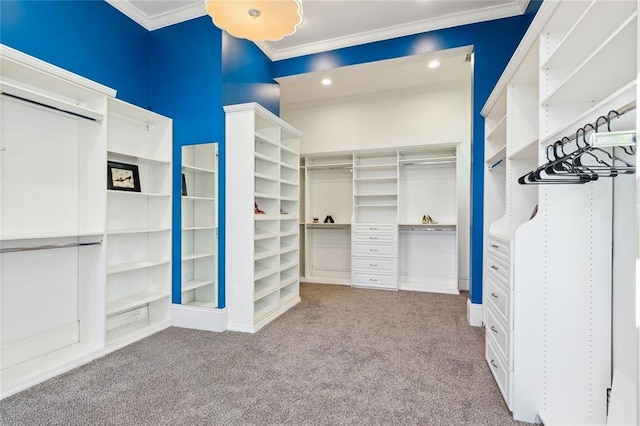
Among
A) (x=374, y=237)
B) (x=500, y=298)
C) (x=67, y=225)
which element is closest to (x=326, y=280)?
(x=374, y=237)

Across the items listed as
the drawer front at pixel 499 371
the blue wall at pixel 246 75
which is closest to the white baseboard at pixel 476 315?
the drawer front at pixel 499 371

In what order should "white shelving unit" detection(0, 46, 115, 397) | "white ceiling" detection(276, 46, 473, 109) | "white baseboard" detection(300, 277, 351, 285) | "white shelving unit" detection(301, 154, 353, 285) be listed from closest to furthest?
"white shelving unit" detection(0, 46, 115, 397) < "white ceiling" detection(276, 46, 473, 109) < "white baseboard" detection(300, 277, 351, 285) < "white shelving unit" detection(301, 154, 353, 285)

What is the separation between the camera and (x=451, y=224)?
4.44 meters

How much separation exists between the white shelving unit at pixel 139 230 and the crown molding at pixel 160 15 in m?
1.07

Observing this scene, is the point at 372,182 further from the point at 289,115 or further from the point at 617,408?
the point at 617,408

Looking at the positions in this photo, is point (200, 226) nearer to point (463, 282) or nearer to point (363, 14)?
point (363, 14)

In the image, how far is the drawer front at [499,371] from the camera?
1.70m

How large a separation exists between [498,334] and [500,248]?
55 cm

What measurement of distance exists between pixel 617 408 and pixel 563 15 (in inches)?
73.2

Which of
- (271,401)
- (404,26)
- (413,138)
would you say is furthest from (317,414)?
(413,138)

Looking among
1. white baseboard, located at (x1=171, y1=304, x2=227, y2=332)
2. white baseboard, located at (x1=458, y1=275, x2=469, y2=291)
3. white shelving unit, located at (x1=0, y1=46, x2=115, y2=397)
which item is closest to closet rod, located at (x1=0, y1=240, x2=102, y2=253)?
white shelving unit, located at (x1=0, y1=46, x2=115, y2=397)

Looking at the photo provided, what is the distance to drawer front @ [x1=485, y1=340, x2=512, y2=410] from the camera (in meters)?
1.70

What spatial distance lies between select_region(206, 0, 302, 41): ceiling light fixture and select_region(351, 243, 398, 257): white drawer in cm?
320

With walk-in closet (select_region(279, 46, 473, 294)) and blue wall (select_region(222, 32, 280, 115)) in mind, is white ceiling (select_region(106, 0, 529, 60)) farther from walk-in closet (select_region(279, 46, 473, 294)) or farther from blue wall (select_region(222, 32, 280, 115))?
walk-in closet (select_region(279, 46, 473, 294))
